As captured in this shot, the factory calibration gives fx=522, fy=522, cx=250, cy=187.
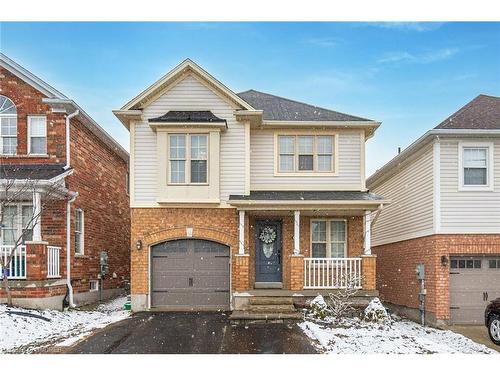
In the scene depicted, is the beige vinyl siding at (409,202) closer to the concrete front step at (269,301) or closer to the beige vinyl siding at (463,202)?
the beige vinyl siding at (463,202)

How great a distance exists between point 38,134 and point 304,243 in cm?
840

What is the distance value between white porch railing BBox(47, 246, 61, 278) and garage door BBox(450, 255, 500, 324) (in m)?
10.7

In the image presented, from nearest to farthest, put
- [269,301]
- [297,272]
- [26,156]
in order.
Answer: [269,301], [297,272], [26,156]

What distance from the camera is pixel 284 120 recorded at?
15539mm

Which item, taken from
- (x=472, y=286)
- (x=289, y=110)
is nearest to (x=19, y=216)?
(x=289, y=110)

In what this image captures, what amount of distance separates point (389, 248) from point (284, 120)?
19.3 ft

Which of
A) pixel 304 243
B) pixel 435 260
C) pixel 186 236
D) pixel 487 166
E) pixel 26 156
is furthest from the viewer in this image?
pixel 304 243

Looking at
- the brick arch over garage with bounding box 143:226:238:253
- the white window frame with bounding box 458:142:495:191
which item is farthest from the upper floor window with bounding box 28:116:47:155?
the white window frame with bounding box 458:142:495:191

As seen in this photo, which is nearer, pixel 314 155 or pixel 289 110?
pixel 314 155

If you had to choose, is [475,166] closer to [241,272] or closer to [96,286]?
[241,272]

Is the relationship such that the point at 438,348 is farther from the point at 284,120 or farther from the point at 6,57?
the point at 6,57

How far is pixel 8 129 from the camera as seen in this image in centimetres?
1502

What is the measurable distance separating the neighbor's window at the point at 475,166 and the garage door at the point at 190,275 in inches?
270

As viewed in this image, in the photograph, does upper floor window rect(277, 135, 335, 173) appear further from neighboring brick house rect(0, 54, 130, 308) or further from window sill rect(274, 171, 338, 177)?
neighboring brick house rect(0, 54, 130, 308)
